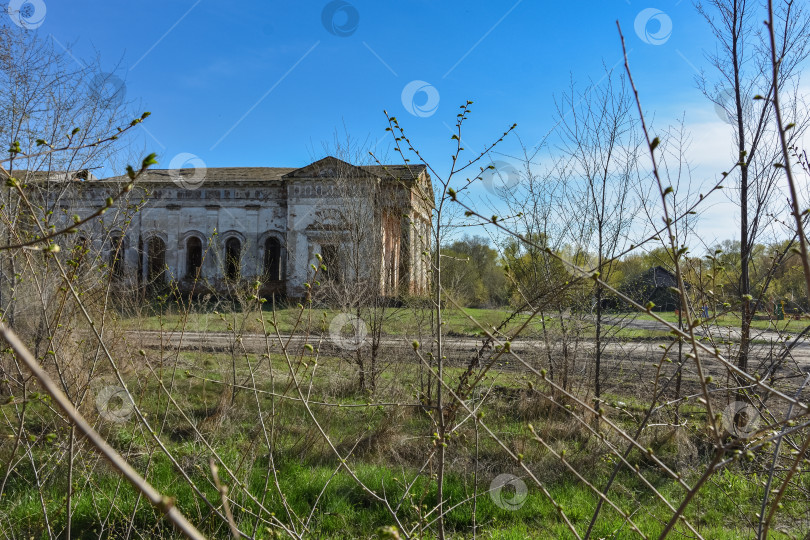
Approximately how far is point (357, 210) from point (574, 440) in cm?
530

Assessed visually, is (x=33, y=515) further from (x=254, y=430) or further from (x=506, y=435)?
(x=506, y=435)

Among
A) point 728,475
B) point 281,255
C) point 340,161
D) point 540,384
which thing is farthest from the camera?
point 281,255

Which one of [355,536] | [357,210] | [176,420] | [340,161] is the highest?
[340,161]

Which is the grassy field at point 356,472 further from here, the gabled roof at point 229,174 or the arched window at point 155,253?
the arched window at point 155,253

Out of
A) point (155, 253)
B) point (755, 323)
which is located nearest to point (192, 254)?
point (155, 253)

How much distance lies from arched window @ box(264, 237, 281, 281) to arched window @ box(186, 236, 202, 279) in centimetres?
345

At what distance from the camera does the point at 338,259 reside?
380 inches

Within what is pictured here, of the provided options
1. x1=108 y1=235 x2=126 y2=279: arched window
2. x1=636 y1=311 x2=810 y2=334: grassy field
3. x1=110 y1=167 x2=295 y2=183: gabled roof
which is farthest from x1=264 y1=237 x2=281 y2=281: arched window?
x1=636 y1=311 x2=810 y2=334: grassy field

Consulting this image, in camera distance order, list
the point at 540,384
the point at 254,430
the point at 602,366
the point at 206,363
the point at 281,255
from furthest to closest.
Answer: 1. the point at 281,255
2. the point at 206,363
3. the point at 602,366
4. the point at 540,384
5. the point at 254,430

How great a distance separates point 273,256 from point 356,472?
73.5 ft

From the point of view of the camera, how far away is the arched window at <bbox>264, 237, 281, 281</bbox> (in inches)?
1036

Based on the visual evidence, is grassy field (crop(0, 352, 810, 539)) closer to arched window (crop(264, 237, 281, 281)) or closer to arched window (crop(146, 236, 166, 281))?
arched window (crop(264, 237, 281, 281))

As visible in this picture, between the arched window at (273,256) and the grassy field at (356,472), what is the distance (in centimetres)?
1840

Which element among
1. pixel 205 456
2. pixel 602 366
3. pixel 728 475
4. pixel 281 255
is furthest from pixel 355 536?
pixel 281 255
